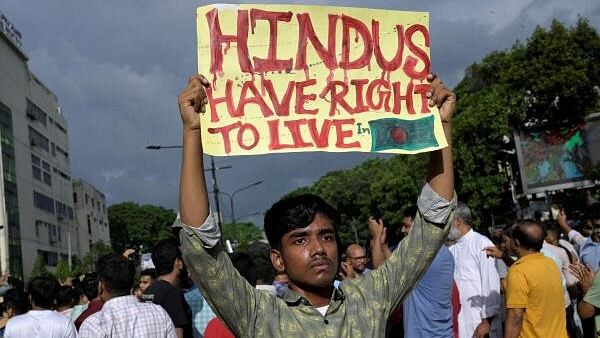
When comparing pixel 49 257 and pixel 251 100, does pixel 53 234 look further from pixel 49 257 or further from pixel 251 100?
pixel 251 100

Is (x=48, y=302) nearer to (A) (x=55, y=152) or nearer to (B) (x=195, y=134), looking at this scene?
(B) (x=195, y=134)

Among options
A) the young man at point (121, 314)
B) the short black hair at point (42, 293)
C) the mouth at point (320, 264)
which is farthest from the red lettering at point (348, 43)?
the short black hair at point (42, 293)

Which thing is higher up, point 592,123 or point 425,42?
point 592,123

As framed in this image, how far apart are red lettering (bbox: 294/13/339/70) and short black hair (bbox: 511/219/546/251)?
339 cm

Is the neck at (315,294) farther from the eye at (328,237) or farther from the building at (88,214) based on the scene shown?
the building at (88,214)

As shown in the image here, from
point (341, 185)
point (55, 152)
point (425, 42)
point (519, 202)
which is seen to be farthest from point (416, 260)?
point (341, 185)

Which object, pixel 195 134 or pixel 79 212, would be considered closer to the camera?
pixel 195 134

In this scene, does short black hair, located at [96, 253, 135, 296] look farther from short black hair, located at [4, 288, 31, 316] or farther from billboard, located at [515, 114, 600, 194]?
billboard, located at [515, 114, 600, 194]

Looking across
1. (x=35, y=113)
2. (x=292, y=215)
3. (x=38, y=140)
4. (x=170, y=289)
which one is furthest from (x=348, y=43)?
(x=38, y=140)

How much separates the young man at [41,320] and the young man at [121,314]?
800 mm

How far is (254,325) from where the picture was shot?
8.79 feet

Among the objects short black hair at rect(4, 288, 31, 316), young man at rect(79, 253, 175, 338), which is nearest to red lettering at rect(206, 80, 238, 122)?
young man at rect(79, 253, 175, 338)

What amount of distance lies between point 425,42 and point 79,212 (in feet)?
259

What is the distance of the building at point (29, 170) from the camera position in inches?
2067
